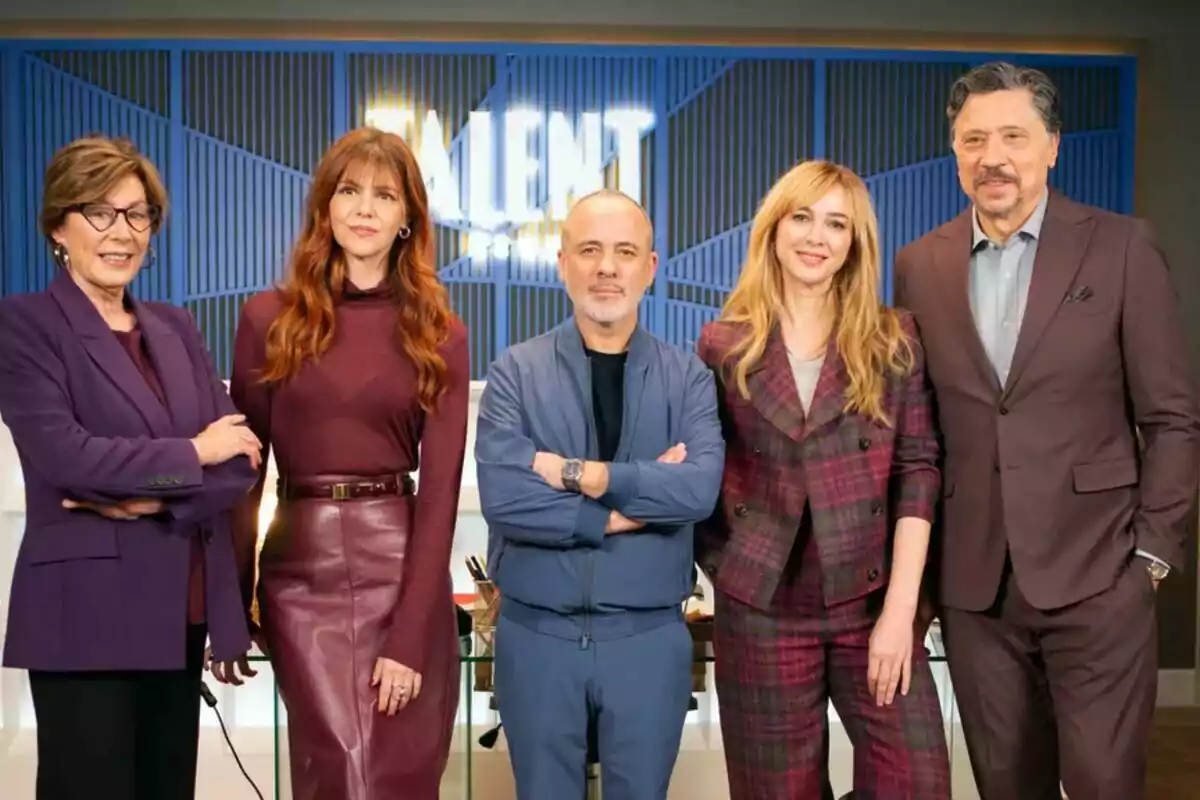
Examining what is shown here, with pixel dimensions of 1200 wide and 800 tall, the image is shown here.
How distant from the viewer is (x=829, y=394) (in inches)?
89.4

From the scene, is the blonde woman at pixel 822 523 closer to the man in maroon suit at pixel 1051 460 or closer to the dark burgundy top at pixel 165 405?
the man in maroon suit at pixel 1051 460

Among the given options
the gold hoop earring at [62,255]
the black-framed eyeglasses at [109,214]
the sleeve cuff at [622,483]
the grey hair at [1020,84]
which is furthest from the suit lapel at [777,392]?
the gold hoop earring at [62,255]

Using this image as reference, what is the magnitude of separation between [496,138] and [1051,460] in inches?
125

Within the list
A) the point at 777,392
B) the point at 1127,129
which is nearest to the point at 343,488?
the point at 777,392

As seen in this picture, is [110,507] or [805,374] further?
[805,374]

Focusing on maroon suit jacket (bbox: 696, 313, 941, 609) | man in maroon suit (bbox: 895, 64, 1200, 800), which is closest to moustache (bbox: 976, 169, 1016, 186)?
man in maroon suit (bbox: 895, 64, 1200, 800)

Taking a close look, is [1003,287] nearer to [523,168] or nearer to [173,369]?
[173,369]

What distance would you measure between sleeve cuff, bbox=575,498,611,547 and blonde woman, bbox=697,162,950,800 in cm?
29

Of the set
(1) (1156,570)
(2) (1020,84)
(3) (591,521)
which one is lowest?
(1) (1156,570)

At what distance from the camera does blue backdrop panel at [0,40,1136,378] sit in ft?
16.0

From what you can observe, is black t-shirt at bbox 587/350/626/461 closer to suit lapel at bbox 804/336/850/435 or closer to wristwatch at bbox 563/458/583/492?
wristwatch at bbox 563/458/583/492

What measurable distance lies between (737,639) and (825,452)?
398mm

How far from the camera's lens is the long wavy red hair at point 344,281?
221 centimetres

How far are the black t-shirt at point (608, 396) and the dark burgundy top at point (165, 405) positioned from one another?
2.55ft
